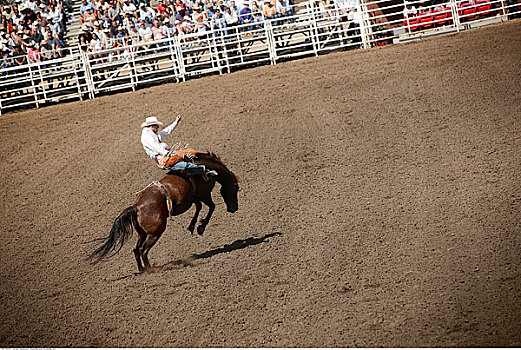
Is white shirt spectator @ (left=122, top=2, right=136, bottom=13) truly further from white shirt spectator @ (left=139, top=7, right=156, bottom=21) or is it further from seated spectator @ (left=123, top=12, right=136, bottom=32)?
seated spectator @ (left=123, top=12, right=136, bottom=32)

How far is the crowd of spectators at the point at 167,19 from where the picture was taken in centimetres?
1947

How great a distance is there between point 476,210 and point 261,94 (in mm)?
9480

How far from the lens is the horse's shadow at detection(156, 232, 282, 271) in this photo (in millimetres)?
7887

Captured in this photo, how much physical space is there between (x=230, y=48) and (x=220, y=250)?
43.8 ft

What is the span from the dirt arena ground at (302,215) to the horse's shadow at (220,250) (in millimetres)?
40

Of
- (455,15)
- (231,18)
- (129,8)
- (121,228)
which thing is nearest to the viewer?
(121,228)

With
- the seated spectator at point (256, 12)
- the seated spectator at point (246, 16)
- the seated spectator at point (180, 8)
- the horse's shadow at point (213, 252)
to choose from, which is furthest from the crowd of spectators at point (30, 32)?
the horse's shadow at point (213, 252)

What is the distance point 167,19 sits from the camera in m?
19.8

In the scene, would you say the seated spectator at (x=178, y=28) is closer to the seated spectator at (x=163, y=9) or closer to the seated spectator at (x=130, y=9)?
the seated spectator at (x=163, y=9)

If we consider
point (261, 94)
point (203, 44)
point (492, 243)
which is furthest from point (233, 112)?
point (492, 243)

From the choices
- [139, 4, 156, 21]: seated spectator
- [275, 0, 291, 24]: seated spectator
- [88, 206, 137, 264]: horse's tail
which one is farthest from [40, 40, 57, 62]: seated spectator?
[88, 206, 137, 264]: horse's tail

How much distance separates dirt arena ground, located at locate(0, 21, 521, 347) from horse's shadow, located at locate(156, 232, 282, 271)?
0.13 ft

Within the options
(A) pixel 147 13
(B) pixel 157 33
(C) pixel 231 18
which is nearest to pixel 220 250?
(C) pixel 231 18

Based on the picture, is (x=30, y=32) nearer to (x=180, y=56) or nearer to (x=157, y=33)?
(x=157, y=33)
